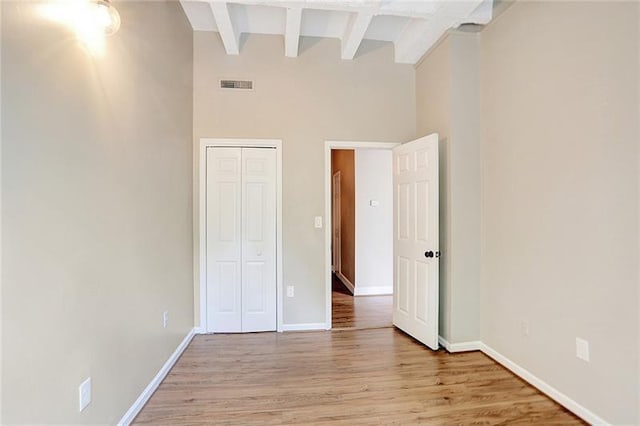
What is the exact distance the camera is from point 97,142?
5.50 feet

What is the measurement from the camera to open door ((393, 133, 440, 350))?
301cm

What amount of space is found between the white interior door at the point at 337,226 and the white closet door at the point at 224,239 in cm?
318

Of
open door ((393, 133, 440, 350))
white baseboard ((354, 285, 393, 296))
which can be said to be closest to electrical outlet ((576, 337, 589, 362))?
open door ((393, 133, 440, 350))

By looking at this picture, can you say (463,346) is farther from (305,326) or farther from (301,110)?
(301,110)

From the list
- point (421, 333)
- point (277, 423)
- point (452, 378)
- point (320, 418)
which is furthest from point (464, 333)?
point (277, 423)

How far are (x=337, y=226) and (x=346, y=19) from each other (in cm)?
416

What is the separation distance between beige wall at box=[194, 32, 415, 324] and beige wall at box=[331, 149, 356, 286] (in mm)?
1777

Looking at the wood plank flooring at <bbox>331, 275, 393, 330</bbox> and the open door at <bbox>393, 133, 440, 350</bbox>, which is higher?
the open door at <bbox>393, 133, 440, 350</bbox>

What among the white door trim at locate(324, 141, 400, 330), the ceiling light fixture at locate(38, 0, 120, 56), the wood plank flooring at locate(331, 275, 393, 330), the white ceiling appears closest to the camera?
the ceiling light fixture at locate(38, 0, 120, 56)

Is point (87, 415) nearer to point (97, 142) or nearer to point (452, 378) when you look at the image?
point (97, 142)

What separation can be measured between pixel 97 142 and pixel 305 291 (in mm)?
2504

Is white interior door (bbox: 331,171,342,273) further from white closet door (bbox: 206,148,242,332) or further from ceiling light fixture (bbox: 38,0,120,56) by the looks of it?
ceiling light fixture (bbox: 38,0,120,56)

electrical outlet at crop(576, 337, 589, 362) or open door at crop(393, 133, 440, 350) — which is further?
open door at crop(393, 133, 440, 350)

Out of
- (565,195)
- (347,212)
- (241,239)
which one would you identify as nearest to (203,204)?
(241,239)
